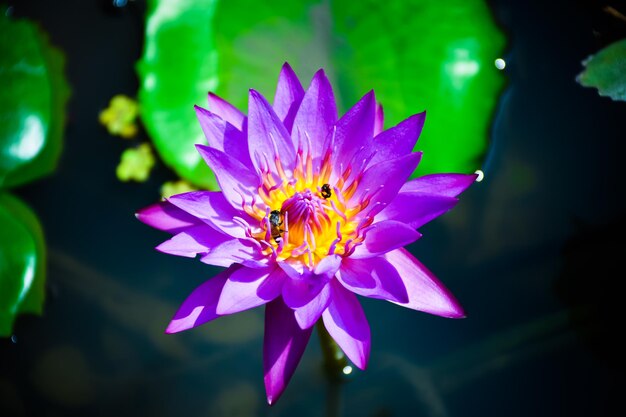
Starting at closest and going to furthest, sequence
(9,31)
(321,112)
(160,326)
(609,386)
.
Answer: (321,112) < (609,386) < (160,326) < (9,31)

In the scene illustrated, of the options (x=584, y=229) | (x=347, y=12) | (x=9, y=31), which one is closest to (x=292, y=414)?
(x=584, y=229)

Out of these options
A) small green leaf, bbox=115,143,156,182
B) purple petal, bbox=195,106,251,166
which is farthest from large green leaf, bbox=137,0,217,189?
purple petal, bbox=195,106,251,166

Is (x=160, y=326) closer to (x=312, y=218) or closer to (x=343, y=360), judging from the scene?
(x=343, y=360)

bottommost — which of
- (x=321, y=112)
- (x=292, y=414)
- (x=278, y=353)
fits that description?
(x=292, y=414)

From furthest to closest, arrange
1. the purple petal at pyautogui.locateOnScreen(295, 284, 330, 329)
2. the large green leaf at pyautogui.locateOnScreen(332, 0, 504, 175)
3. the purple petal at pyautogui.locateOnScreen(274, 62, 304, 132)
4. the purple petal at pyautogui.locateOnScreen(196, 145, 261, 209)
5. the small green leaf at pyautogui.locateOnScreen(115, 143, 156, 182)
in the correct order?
the small green leaf at pyautogui.locateOnScreen(115, 143, 156, 182)
the large green leaf at pyautogui.locateOnScreen(332, 0, 504, 175)
the purple petal at pyautogui.locateOnScreen(274, 62, 304, 132)
the purple petal at pyautogui.locateOnScreen(196, 145, 261, 209)
the purple petal at pyautogui.locateOnScreen(295, 284, 330, 329)

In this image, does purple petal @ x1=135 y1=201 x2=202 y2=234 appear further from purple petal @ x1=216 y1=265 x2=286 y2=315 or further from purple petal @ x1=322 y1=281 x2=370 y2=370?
purple petal @ x1=322 y1=281 x2=370 y2=370

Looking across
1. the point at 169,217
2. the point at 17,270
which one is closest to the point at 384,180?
the point at 169,217

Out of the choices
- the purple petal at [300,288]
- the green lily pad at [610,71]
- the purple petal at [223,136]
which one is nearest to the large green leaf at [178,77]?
the purple petal at [223,136]
